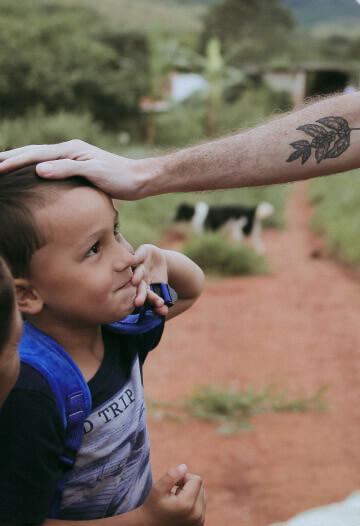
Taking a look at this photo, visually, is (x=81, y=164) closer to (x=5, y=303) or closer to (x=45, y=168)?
(x=45, y=168)

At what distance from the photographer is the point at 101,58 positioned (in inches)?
885

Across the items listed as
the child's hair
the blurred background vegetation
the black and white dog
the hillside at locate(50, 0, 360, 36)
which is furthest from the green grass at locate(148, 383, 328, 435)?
the hillside at locate(50, 0, 360, 36)

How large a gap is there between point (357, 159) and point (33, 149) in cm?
106

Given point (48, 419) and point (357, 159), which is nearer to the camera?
point (48, 419)

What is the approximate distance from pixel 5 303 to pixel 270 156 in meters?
0.99

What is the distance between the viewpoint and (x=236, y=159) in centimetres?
172

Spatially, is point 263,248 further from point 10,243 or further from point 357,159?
point 10,243

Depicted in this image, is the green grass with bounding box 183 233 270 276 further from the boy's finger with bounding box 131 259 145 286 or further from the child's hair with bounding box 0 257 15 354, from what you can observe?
the child's hair with bounding box 0 257 15 354

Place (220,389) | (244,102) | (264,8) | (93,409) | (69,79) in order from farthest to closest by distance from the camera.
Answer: (264,8), (244,102), (69,79), (220,389), (93,409)

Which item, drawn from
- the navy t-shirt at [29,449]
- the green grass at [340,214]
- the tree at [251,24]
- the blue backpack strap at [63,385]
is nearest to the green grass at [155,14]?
the tree at [251,24]

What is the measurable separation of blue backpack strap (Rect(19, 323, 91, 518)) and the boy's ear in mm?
69

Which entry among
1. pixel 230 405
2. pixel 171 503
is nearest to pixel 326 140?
pixel 171 503

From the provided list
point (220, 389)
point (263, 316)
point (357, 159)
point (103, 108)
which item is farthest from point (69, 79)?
point (357, 159)

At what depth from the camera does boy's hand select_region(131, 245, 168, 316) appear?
4.44 ft
